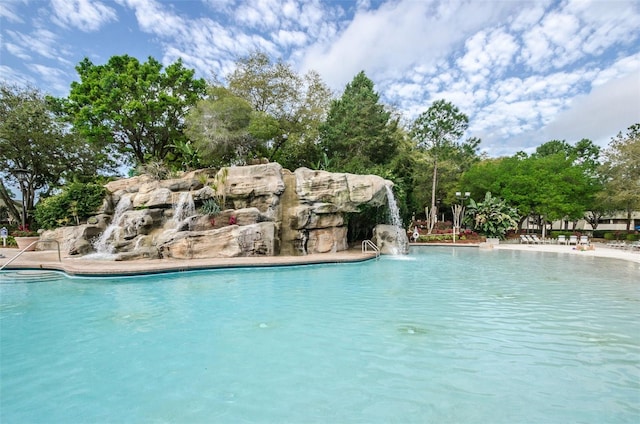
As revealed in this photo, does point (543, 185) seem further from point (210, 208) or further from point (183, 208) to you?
point (183, 208)

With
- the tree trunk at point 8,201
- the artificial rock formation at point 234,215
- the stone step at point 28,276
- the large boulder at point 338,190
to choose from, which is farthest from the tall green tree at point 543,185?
the tree trunk at point 8,201

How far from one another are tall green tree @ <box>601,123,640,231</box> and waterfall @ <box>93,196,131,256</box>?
33446 mm

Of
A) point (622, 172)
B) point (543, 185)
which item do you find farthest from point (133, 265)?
point (622, 172)

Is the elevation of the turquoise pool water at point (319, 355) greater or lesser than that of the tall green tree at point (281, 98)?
lesser

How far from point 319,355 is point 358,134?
2182 centimetres

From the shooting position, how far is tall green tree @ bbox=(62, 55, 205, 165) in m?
20.5

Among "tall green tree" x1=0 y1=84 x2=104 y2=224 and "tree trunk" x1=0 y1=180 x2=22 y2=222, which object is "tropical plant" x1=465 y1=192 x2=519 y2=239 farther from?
"tree trunk" x1=0 y1=180 x2=22 y2=222

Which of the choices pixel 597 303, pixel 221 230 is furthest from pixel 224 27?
pixel 597 303

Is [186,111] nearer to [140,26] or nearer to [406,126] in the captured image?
[140,26]

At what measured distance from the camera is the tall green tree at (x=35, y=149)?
62.8 ft

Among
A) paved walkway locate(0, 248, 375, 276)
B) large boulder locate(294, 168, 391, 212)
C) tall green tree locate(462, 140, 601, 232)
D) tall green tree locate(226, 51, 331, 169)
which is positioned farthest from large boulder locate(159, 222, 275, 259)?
tall green tree locate(462, 140, 601, 232)

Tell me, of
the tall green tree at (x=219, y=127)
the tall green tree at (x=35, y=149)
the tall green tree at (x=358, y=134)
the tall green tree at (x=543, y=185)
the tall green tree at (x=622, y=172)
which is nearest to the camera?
the tall green tree at (x=219, y=127)

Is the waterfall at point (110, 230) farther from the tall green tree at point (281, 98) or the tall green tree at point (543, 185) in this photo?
the tall green tree at point (543, 185)

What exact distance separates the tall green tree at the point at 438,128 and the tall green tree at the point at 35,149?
28.4m
